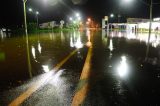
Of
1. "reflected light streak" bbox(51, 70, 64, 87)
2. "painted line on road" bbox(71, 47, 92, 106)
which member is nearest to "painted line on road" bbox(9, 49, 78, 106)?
"reflected light streak" bbox(51, 70, 64, 87)

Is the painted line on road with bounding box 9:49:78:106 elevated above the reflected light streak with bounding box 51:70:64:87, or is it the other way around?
the reflected light streak with bounding box 51:70:64:87

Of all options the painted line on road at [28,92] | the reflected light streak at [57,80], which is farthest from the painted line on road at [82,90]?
the painted line on road at [28,92]

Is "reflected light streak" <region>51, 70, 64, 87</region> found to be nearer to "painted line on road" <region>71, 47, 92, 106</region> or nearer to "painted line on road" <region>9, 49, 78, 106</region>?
"painted line on road" <region>9, 49, 78, 106</region>

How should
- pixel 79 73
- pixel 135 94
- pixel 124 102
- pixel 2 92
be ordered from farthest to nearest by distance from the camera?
pixel 79 73, pixel 2 92, pixel 135 94, pixel 124 102

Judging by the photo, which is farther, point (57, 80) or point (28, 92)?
point (57, 80)

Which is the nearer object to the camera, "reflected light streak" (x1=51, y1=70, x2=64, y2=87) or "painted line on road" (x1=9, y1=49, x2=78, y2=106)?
"painted line on road" (x1=9, y1=49, x2=78, y2=106)

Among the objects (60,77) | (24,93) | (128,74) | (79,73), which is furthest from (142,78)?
(24,93)

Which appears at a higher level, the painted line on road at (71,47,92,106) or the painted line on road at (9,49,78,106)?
the painted line on road at (71,47,92,106)

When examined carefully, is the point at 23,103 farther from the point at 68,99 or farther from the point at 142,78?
the point at 142,78

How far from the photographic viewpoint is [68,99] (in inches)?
229

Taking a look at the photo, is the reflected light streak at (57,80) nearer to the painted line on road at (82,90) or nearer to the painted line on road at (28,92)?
the painted line on road at (28,92)

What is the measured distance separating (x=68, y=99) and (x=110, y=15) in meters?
113

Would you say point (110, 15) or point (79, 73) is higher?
point (110, 15)

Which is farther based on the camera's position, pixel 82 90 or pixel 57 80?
pixel 57 80
